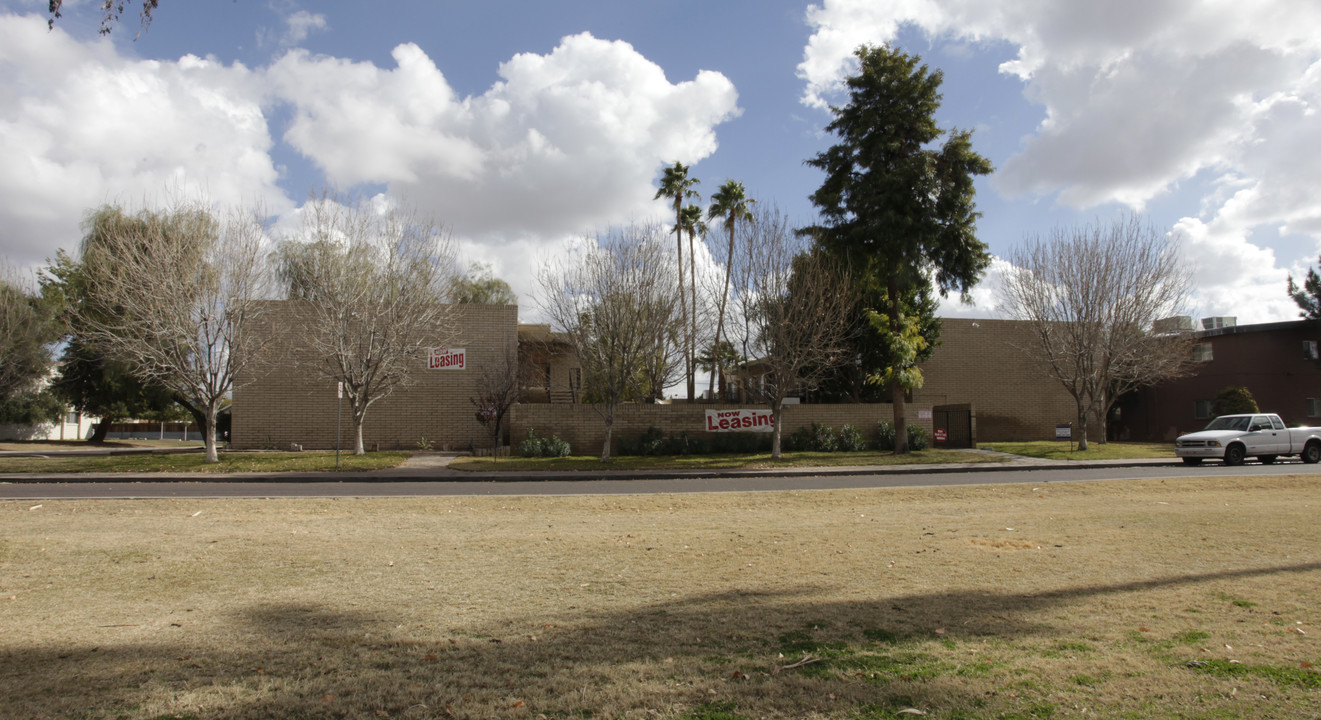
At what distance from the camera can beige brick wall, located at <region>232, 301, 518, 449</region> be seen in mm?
31172

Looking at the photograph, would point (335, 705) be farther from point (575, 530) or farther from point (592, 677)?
point (575, 530)

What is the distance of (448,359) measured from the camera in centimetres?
3198

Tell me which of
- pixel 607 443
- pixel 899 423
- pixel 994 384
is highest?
pixel 994 384

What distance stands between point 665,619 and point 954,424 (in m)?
30.9

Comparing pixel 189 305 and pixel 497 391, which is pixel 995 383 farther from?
pixel 189 305

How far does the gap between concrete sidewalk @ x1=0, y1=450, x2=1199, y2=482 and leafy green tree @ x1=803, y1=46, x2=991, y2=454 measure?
5.57m

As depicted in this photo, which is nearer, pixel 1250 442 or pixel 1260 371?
pixel 1250 442

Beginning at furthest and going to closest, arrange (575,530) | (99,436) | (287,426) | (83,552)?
(99,436) → (287,426) → (575,530) → (83,552)

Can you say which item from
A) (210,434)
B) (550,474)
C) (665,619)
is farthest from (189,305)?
(665,619)

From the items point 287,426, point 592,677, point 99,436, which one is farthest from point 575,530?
point 99,436

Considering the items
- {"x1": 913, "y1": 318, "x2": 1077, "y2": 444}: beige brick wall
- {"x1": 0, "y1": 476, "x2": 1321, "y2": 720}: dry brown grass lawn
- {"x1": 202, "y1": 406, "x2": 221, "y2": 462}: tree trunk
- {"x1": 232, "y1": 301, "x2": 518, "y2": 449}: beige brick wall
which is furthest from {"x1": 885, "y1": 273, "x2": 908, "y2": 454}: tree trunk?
{"x1": 202, "y1": 406, "x2": 221, "y2": 462}: tree trunk

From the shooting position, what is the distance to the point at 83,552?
29.9 ft

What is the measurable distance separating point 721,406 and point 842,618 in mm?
24674

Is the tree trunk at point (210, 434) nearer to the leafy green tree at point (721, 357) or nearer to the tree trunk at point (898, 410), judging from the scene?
the leafy green tree at point (721, 357)
